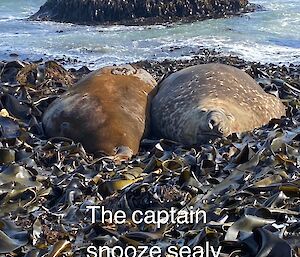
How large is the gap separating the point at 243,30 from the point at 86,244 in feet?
43.6

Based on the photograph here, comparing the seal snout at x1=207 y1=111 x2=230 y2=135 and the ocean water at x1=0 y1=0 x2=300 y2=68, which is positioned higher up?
the seal snout at x1=207 y1=111 x2=230 y2=135

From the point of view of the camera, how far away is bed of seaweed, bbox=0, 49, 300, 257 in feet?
9.98

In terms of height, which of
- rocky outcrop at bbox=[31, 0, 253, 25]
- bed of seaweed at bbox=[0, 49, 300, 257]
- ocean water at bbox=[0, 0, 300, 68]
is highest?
bed of seaweed at bbox=[0, 49, 300, 257]

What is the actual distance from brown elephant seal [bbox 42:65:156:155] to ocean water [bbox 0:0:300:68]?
5959mm

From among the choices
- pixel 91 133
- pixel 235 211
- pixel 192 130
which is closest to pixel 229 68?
pixel 192 130

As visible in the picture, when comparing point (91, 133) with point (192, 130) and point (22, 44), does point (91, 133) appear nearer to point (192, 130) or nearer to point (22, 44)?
point (192, 130)

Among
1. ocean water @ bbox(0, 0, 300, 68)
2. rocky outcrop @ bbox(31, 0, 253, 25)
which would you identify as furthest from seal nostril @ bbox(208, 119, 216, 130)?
rocky outcrop @ bbox(31, 0, 253, 25)

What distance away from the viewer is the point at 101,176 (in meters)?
4.39

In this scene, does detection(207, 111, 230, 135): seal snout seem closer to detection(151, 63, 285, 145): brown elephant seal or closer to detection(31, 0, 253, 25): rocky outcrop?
detection(151, 63, 285, 145): brown elephant seal

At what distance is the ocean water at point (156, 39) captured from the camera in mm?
12672

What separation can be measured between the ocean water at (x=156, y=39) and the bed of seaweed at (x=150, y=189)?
6740 mm

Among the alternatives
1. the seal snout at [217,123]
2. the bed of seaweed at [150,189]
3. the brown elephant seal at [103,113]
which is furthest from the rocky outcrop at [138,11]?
the seal snout at [217,123]

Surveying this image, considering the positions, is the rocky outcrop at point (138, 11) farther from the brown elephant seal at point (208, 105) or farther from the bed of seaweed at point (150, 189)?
the bed of seaweed at point (150, 189)

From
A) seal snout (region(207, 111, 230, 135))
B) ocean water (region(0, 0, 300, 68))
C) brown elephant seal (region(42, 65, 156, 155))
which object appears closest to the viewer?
seal snout (region(207, 111, 230, 135))
